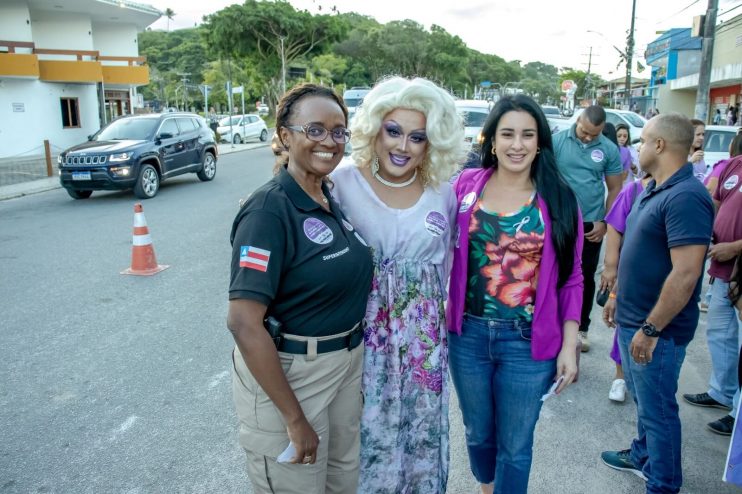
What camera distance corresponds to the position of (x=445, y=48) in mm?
75000

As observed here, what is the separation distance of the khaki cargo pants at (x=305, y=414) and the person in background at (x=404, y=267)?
0.79 ft

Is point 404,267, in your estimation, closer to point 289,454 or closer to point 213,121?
point 289,454

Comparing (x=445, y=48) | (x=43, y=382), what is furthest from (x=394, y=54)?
(x=43, y=382)

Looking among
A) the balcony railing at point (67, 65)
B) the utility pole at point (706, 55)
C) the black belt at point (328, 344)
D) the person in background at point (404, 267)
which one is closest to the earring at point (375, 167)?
the person in background at point (404, 267)

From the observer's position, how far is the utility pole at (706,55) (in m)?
11.7

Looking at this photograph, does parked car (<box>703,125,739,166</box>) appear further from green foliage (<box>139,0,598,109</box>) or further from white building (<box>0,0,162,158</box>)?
white building (<box>0,0,162,158</box>)

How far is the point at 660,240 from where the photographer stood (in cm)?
252

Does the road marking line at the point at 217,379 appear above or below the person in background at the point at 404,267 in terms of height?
below

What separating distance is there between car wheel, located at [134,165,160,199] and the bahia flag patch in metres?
10.8

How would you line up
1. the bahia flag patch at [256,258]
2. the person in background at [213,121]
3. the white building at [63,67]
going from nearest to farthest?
the bahia flag patch at [256,258], the white building at [63,67], the person in background at [213,121]

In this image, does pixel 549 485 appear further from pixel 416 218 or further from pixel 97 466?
pixel 97 466

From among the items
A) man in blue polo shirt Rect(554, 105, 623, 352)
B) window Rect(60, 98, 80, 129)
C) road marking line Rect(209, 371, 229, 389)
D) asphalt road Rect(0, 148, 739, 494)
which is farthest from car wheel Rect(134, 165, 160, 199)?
window Rect(60, 98, 80, 129)

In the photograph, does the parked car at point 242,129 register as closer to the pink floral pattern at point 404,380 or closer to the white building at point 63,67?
the white building at point 63,67

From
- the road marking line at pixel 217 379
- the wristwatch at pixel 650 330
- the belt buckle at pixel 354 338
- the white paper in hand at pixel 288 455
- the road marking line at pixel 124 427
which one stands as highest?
the belt buckle at pixel 354 338
